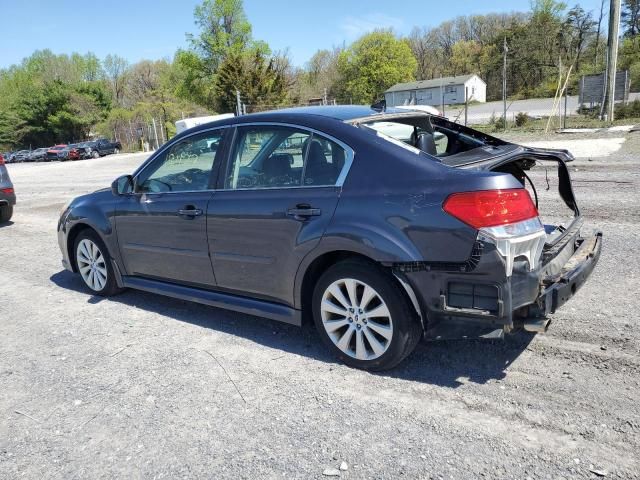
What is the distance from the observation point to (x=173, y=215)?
170 inches

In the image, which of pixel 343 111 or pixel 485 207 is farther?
pixel 343 111

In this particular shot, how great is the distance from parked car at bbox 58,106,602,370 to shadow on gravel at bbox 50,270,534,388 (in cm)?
26

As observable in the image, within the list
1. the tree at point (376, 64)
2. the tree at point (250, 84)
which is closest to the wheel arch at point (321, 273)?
the tree at point (250, 84)

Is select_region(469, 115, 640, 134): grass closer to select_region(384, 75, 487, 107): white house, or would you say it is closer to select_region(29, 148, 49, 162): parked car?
select_region(29, 148, 49, 162): parked car

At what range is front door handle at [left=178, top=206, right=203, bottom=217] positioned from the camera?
410 cm

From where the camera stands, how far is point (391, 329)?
10.5ft

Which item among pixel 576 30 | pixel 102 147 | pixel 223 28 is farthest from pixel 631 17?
pixel 102 147

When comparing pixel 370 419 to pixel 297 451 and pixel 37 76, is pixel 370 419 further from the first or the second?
pixel 37 76

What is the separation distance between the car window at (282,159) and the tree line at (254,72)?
1592 inches

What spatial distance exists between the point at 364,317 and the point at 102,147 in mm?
44161

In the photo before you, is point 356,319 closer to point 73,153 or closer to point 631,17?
point 73,153

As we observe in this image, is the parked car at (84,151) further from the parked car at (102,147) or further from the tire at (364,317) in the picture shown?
the tire at (364,317)

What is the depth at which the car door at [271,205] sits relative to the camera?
3428 mm

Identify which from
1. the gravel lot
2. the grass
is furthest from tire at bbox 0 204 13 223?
the grass
